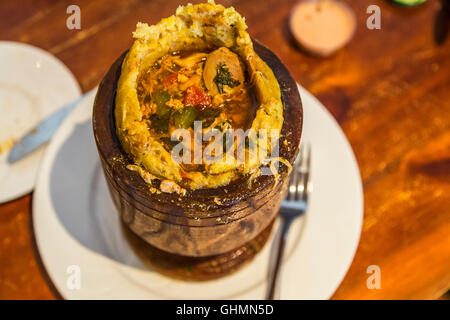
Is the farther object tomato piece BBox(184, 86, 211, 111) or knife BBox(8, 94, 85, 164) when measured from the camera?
knife BBox(8, 94, 85, 164)

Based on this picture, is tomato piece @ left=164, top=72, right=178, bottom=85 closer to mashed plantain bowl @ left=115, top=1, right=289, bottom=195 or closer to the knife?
mashed plantain bowl @ left=115, top=1, right=289, bottom=195

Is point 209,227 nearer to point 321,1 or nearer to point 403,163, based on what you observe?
point 403,163

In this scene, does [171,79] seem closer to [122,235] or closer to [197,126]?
[197,126]

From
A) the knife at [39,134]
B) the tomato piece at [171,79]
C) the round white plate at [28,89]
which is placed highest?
the tomato piece at [171,79]

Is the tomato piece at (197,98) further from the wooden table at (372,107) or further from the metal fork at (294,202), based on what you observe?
the wooden table at (372,107)

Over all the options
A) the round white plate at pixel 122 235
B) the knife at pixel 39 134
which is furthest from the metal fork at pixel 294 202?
the knife at pixel 39 134

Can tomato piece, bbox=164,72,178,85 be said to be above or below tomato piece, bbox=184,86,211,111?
above

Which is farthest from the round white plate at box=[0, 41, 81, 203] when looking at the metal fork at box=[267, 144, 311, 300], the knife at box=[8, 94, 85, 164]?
the metal fork at box=[267, 144, 311, 300]
